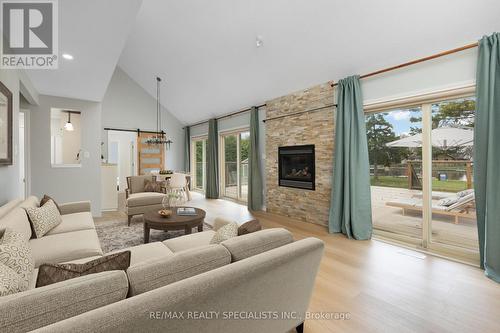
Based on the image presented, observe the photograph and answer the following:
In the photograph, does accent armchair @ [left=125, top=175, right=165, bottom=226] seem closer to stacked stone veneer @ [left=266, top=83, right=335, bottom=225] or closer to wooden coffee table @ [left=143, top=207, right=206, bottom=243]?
wooden coffee table @ [left=143, top=207, right=206, bottom=243]

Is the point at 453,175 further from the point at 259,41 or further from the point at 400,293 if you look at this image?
the point at 259,41

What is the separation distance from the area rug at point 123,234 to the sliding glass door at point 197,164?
3834mm

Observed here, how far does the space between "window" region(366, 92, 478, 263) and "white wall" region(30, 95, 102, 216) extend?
5.20 m

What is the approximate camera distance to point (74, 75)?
11.4 feet

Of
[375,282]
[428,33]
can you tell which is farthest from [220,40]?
[375,282]

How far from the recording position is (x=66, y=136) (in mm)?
5070

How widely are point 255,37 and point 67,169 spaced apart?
14.3 ft

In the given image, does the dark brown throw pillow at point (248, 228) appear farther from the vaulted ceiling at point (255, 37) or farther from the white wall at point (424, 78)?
the white wall at point (424, 78)

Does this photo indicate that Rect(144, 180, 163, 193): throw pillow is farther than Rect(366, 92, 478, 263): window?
Yes

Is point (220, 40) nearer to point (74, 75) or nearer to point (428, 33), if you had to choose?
point (74, 75)

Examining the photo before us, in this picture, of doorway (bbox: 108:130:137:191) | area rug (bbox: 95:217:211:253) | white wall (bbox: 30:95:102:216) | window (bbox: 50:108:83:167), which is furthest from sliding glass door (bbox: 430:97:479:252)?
doorway (bbox: 108:130:137:191)

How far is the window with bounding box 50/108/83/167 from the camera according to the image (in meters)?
4.93

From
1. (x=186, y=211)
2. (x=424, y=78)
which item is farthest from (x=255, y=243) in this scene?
(x=424, y=78)

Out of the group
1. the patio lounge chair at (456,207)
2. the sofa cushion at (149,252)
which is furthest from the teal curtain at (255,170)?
the sofa cushion at (149,252)
